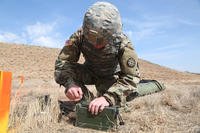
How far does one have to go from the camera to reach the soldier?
3.74 metres

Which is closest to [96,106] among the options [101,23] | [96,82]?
[101,23]

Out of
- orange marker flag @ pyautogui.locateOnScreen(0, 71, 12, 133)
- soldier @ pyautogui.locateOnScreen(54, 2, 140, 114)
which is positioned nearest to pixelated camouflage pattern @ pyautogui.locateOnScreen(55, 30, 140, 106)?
soldier @ pyautogui.locateOnScreen(54, 2, 140, 114)

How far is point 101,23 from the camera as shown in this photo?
3.69 metres

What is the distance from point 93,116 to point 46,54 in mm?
31673

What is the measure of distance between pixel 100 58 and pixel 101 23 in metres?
0.71

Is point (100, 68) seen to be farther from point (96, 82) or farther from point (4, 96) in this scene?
point (4, 96)

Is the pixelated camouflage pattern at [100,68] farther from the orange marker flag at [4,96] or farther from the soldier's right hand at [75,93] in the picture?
the orange marker flag at [4,96]

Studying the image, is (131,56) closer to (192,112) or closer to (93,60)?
(93,60)

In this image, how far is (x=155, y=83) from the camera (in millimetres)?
6449

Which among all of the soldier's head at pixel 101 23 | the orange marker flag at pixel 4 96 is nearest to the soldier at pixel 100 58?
the soldier's head at pixel 101 23

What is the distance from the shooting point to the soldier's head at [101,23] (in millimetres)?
3712

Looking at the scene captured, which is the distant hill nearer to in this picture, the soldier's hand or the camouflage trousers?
the camouflage trousers

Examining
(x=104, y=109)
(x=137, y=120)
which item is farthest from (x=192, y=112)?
(x=104, y=109)

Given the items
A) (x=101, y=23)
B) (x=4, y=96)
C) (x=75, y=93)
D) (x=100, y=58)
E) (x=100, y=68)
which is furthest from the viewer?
(x=100, y=68)
